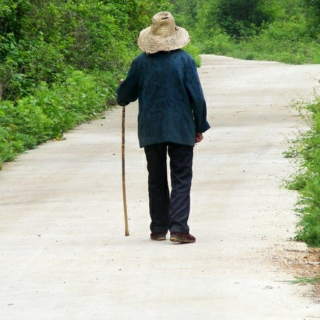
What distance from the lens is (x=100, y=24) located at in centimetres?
2827

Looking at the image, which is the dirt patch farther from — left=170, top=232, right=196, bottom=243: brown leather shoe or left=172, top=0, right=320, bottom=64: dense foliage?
left=172, top=0, right=320, bottom=64: dense foliage

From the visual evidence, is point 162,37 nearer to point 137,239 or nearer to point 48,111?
point 137,239

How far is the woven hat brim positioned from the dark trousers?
808mm

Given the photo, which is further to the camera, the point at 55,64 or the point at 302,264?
the point at 55,64

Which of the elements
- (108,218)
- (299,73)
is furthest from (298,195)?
(299,73)

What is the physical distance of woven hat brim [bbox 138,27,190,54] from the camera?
9.01 meters

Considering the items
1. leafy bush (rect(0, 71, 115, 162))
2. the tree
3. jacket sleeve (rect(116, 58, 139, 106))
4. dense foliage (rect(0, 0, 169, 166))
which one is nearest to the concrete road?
leafy bush (rect(0, 71, 115, 162))

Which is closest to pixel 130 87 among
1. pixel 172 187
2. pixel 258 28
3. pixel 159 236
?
pixel 172 187

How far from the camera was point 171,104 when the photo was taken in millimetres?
9062

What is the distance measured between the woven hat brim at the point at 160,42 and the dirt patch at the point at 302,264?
1893 millimetres

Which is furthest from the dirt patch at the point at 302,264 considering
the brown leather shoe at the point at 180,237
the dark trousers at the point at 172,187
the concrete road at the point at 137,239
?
the dark trousers at the point at 172,187

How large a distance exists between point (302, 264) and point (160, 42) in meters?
2.20

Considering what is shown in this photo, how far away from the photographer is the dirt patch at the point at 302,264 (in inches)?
295

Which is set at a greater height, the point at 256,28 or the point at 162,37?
the point at 162,37
